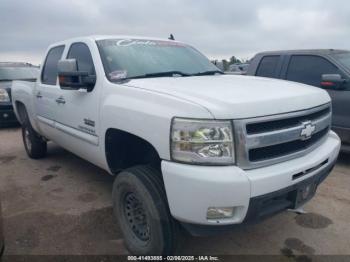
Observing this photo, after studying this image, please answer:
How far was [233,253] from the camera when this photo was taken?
3.07 m

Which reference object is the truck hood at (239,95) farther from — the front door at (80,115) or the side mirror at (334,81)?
the side mirror at (334,81)

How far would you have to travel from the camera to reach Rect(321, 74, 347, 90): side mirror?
16.9 ft

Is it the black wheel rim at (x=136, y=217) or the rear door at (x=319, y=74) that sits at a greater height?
the rear door at (x=319, y=74)

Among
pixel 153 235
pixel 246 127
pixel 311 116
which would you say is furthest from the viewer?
pixel 311 116

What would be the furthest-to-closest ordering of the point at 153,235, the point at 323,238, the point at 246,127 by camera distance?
the point at 323,238 < the point at 153,235 < the point at 246,127

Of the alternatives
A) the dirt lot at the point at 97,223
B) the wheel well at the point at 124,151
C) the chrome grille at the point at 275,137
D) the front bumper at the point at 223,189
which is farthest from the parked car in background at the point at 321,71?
the wheel well at the point at 124,151

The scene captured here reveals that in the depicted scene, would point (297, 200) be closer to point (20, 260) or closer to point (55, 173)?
point (20, 260)

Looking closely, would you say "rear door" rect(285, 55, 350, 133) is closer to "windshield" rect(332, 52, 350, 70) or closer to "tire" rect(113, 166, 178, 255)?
"windshield" rect(332, 52, 350, 70)

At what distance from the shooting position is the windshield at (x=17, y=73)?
33.9ft

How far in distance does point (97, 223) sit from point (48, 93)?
1986 millimetres

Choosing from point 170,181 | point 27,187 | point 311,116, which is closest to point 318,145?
point 311,116

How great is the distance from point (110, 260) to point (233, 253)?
1.04 metres

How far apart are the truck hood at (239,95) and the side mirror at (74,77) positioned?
0.55 metres

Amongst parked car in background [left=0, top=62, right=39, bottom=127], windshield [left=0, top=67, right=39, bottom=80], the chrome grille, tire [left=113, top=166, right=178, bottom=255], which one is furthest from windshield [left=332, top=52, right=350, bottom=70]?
windshield [left=0, top=67, right=39, bottom=80]
